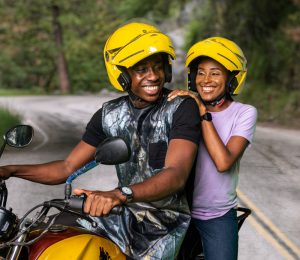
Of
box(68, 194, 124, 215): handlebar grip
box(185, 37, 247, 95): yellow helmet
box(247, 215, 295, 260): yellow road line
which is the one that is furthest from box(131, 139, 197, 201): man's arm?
box(247, 215, 295, 260): yellow road line

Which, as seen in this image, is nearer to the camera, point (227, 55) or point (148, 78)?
point (148, 78)

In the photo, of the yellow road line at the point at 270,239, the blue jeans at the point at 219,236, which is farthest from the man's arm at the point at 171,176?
the yellow road line at the point at 270,239

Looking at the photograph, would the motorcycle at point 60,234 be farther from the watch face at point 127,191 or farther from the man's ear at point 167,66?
the man's ear at point 167,66

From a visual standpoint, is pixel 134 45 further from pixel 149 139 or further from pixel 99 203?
pixel 99 203

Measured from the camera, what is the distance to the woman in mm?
3402

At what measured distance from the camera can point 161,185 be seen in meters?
2.74

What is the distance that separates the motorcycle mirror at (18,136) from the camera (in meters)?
3.11

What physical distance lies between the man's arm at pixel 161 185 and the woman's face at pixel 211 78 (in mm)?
812

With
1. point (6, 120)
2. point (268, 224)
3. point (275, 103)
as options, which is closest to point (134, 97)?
point (268, 224)

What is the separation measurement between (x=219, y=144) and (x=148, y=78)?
1.71 feet

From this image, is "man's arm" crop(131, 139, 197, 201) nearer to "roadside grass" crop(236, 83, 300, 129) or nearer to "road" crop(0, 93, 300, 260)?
"road" crop(0, 93, 300, 260)

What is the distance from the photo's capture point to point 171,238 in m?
2.97

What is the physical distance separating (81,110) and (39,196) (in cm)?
2160

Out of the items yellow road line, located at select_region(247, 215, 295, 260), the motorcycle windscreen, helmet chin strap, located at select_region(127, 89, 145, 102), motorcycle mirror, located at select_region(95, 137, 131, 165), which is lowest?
yellow road line, located at select_region(247, 215, 295, 260)
